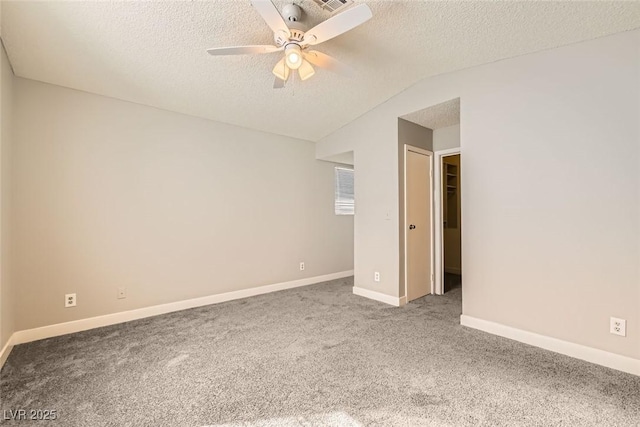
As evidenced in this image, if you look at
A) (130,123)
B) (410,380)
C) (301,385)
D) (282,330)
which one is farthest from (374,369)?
(130,123)

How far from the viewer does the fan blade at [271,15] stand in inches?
66.9

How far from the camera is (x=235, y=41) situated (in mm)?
2455

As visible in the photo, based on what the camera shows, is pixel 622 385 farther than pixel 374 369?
No

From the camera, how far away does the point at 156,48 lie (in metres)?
2.43

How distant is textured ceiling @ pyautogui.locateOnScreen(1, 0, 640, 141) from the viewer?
207cm

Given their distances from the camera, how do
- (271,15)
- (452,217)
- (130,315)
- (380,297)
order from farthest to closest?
(452,217), (380,297), (130,315), (271,15)

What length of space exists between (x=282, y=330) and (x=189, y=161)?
2.32 meters

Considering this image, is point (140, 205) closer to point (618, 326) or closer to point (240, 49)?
point (240, 49)

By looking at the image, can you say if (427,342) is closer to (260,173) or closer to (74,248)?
(260,173)

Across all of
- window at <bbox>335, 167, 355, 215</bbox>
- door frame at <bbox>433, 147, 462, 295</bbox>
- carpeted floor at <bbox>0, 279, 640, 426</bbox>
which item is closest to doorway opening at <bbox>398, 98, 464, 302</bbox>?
door frame at <bbox>433, 147, 462, 295</bbox>

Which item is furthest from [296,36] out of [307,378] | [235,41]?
[307,378]

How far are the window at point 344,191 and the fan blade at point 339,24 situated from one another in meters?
3.26

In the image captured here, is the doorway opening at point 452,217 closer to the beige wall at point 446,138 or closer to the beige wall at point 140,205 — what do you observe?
the beige wall at point 446,138

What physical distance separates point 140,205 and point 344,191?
3253mm
